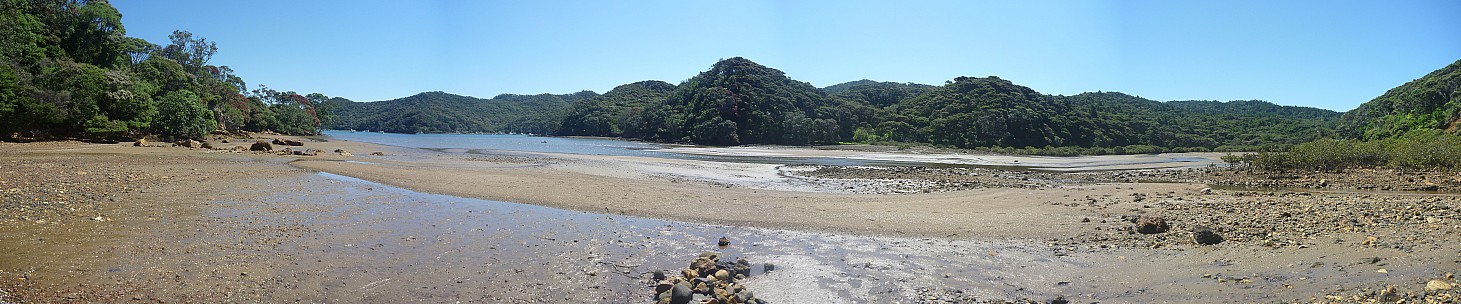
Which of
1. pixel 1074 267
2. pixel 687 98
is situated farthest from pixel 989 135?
pixel 1074 267

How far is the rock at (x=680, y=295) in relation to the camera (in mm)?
7324

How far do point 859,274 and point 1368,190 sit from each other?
18.5m

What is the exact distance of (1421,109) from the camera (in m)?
57.5

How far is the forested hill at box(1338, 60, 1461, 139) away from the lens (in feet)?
166

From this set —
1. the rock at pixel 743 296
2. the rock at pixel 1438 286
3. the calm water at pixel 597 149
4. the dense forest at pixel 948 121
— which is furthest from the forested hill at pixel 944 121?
the rock at pixel 743 296

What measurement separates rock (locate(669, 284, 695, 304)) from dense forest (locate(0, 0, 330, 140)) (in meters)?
40.1

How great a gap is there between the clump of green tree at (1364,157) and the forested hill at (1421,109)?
3045 cm

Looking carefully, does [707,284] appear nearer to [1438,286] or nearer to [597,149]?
[1438,286]

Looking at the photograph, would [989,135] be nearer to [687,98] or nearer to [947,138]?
[947,138]

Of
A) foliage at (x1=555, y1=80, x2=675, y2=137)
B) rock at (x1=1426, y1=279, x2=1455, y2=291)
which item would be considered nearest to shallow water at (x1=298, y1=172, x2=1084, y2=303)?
rock at (x1=1426, y1=279, x2=1455, y2=291)

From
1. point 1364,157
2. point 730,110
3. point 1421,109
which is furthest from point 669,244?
point 730,110

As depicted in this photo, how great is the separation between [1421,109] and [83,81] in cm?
9527

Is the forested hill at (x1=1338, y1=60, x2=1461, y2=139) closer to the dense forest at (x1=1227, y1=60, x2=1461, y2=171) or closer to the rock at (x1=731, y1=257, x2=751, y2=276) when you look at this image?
the dense forest at (x1=1227, y1=60, x2=1461, y2=171)

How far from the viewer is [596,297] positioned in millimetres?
7738
